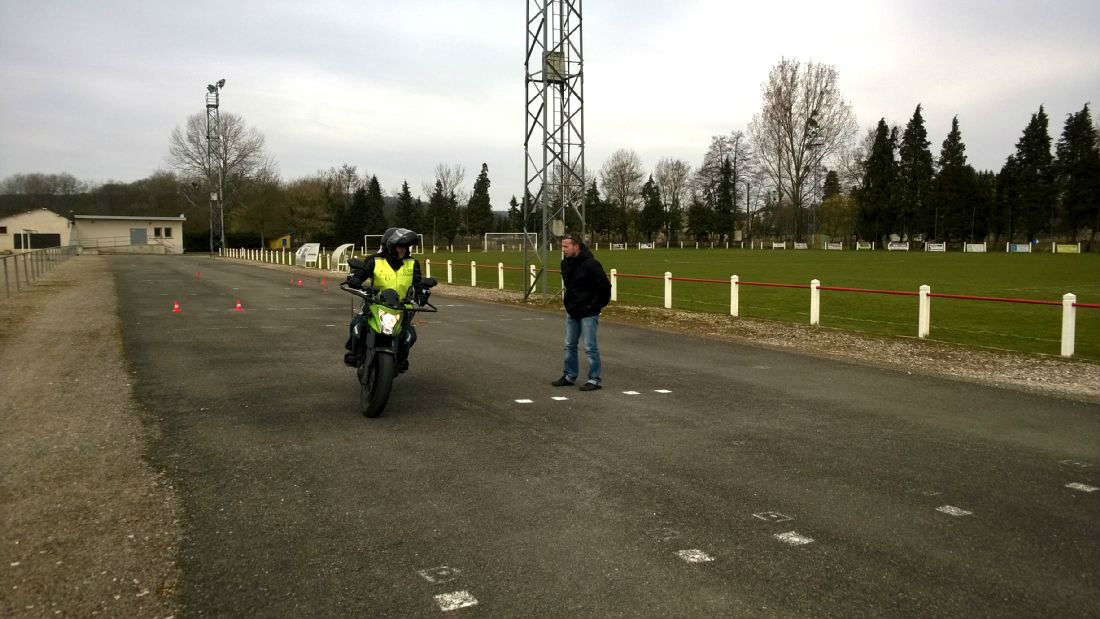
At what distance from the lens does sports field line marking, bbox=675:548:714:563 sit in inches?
157

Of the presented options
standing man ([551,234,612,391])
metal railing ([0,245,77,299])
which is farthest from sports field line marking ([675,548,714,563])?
metal railing ([0,245,77,299])

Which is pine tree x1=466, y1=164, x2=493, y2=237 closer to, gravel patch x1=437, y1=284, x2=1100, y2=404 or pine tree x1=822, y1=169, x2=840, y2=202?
pine tree x1=822, y1=169, x2=840, y2=202

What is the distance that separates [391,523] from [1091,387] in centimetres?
877

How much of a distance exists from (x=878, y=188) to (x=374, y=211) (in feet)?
206

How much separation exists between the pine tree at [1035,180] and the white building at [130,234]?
89666 millimetres

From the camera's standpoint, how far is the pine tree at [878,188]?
86.6 metres

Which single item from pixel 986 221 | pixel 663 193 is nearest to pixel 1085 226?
pixel 986 221

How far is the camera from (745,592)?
363 cm

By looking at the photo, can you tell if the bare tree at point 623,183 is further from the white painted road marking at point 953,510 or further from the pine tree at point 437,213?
the white painted road marking at point 953,510

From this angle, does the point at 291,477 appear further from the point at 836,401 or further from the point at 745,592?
the point at 836,401

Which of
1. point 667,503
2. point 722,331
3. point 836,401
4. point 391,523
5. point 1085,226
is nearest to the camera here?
point 391,523

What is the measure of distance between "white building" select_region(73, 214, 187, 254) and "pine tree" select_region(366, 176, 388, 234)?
2577 centimetres

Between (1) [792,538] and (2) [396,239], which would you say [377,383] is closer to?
(2) [396,239]

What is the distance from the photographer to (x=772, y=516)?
15.2 ft
